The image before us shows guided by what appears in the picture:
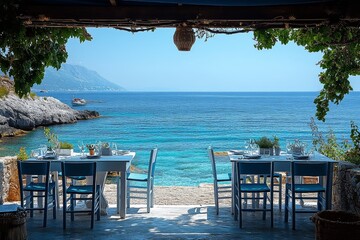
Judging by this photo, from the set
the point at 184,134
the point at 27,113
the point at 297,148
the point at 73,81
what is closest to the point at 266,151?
the point at 297,148

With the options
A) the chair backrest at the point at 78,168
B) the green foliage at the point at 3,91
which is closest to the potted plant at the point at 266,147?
the chair backrest at the point at 78,168

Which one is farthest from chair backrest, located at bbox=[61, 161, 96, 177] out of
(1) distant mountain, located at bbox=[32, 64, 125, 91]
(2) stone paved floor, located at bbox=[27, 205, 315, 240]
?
(1) distant mountain, located at bbox=[32, 64, 125, 91]

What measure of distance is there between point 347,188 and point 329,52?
7.93ft

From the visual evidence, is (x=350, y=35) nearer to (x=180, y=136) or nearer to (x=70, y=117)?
(x=180, y=136)

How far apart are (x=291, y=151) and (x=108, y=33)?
2861 inches

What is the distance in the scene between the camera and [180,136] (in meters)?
31.9

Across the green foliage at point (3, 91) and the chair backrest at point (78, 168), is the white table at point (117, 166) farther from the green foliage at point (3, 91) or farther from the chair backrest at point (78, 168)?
the green foliage at point (3, 91)

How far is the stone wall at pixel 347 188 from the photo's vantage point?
18.9 feet

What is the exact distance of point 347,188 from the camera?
6.09 meters

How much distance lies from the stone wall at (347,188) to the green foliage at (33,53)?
3496mm

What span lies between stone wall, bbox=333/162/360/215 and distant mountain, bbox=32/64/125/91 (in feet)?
452

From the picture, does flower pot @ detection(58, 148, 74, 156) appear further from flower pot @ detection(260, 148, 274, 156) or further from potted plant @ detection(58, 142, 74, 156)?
flower pot @ detection(260, 148, 274, 156)

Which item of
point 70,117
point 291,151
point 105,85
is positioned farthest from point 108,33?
point 105,85

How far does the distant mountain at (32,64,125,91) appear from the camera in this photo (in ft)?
480
